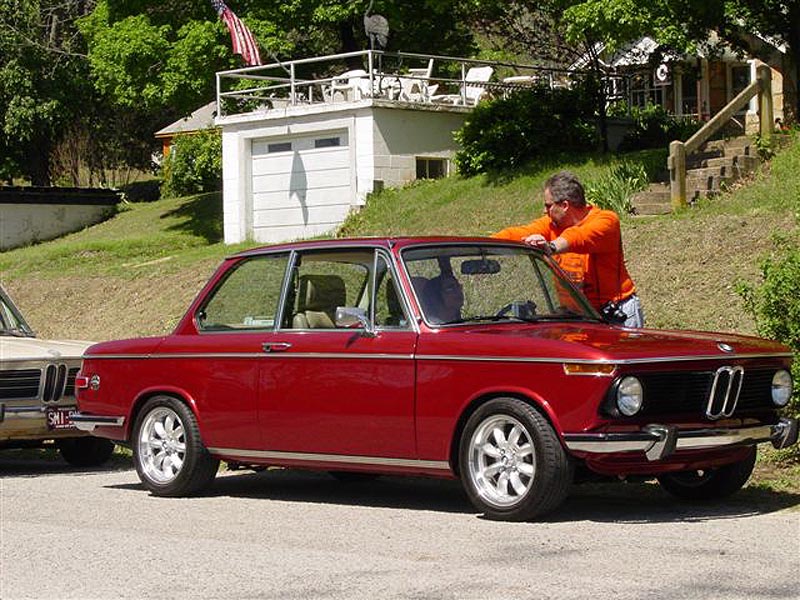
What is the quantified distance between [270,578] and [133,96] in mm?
29878

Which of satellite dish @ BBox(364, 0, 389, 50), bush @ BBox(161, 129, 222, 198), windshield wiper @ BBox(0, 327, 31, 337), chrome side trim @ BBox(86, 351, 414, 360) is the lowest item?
chrome side trim @ BBox(86, 351, 414, 360)

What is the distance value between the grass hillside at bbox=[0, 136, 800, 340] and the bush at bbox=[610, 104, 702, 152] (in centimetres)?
230

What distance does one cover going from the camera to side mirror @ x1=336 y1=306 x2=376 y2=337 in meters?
9.82

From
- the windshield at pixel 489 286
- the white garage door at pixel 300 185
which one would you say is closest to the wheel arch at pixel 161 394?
the windshield at pixel 489 286

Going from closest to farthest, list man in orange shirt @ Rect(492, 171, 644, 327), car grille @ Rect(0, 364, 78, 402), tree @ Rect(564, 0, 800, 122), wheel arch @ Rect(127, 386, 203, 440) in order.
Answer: man in orange shirt @ Rect(492, 171, 644, 327) < wheel arch @ Rect(127, 386, 203, 440) < car grille @ Rect(0, 364, 78, 402) < tree @ Rect(564, 0, 800, 122)

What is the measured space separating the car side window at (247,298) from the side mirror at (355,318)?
70cm

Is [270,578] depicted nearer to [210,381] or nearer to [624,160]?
[210,381]

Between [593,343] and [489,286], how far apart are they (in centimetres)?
122

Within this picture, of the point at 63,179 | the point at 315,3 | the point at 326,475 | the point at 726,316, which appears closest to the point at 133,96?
the point at 315,3

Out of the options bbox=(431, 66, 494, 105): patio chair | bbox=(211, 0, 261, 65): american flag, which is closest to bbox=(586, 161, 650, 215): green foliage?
bbox=(431, 66, 494, 105): patio chair

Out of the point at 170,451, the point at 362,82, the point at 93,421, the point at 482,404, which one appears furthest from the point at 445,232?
the point at 482,404

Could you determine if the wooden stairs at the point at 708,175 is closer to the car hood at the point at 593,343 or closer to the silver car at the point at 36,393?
the silver car at the point at 36,393

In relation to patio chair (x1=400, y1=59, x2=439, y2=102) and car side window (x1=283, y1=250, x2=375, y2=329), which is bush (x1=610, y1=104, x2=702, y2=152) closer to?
patio chair (x1=400, y1=59, x2=439, y2=102)

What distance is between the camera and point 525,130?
96.0ft
